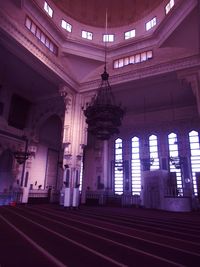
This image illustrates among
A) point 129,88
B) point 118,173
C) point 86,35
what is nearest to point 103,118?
point 129,88

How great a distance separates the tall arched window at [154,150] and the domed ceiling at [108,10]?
21.7 feet

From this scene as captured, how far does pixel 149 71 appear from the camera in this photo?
28.7ft

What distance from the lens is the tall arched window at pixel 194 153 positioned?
11.2 metres

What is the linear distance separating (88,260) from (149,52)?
8.94 m

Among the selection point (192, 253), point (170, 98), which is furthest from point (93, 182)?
point (192, 253)

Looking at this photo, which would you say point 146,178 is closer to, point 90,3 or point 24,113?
point 24,113

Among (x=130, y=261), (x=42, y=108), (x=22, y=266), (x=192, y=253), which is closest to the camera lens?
(x=22, y=266)

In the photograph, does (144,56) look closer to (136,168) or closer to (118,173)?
(136,168)

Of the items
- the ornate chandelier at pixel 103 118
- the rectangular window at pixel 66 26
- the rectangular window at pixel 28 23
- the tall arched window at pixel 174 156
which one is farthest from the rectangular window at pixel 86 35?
the tall arched window at pixel 174 156

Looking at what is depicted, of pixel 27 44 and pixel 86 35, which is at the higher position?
pixel 86 35

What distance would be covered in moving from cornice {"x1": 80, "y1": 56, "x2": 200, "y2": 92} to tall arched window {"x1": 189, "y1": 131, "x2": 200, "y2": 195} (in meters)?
4.96

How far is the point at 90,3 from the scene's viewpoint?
992 cm

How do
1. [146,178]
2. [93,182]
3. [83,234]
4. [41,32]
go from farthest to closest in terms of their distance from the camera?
1. [93,182]
2. [146,178]
3. [41,32]
4. [83,234]

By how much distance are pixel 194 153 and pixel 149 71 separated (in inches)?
216
